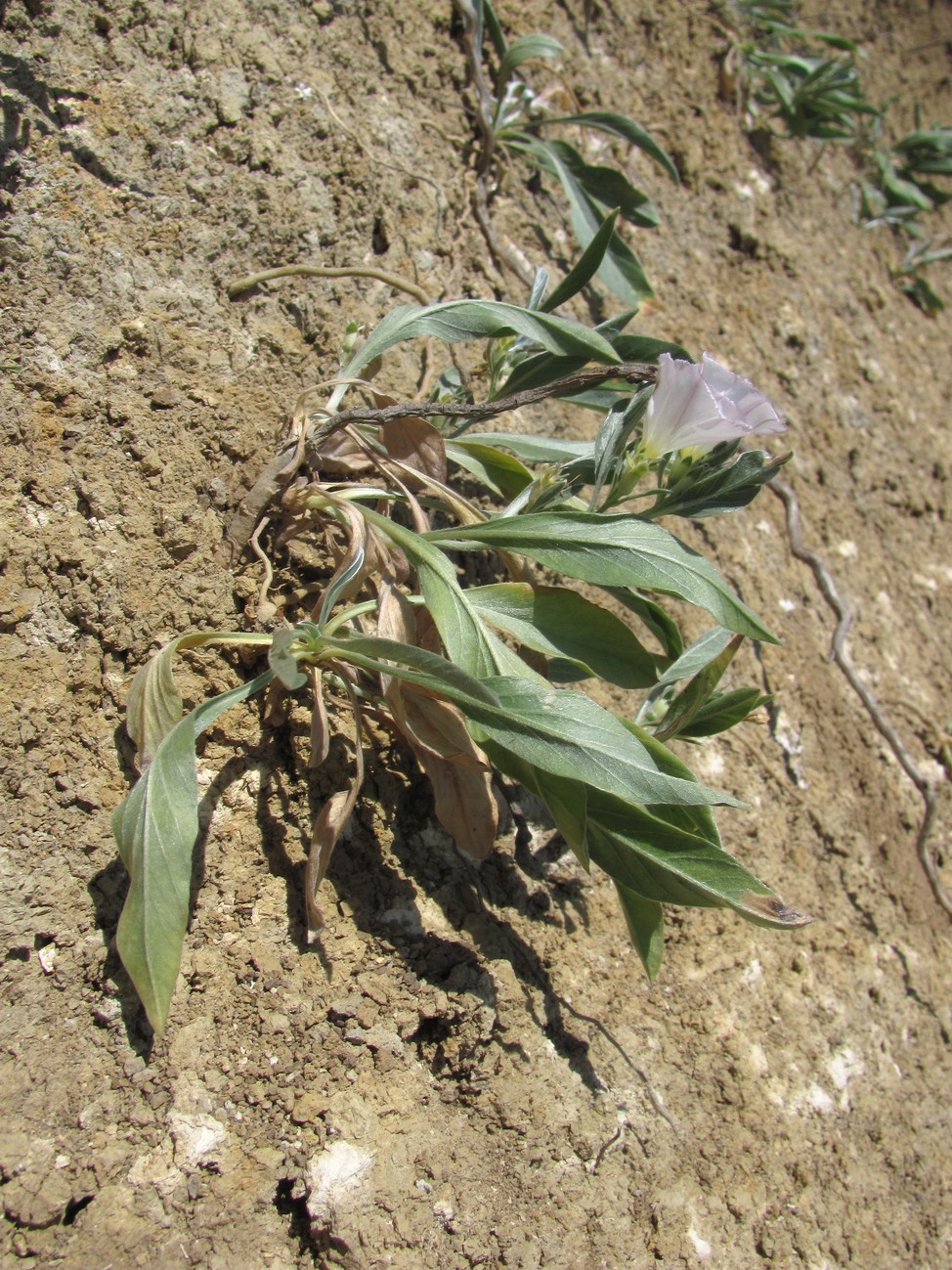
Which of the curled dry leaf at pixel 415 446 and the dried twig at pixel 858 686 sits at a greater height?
the curled dry leaf at pixel 415 446

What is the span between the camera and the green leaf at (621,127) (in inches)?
95.3

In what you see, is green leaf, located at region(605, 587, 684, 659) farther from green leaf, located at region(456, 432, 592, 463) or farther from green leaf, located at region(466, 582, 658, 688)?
green leaf, located at region(456, 432, 592, 463)

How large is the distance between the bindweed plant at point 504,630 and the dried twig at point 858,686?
977mm

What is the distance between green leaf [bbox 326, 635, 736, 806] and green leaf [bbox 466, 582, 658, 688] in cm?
19

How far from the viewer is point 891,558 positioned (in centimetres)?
295

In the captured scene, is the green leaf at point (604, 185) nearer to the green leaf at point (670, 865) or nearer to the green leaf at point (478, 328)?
the green leaf at point (478, 328)

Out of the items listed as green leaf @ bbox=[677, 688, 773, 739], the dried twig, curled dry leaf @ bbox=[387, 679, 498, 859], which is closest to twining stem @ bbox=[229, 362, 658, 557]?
curled dry leaf @ bbox=[387, 679, 498, 859]

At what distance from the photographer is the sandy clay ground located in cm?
121

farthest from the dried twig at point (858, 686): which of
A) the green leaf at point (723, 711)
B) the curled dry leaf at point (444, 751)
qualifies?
the curled dry leaf at point (444, 751)

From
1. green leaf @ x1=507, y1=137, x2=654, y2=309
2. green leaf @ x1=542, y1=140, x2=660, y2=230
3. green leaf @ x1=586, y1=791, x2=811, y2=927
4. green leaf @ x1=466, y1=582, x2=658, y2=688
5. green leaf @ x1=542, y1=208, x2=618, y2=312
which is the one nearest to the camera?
green leaf @ x1=586, y1=791, x2=811, y2=927

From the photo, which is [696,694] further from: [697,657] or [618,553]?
[618,553]

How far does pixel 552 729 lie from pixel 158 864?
0.52m

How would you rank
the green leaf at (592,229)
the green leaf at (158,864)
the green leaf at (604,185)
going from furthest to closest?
the green leaf at (604,185) < the green leaf at (592,229) < the green leaf at (158,864)

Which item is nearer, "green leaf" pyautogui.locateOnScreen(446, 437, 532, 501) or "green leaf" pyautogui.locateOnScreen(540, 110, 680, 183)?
"green leaf" pyautogui.locateOnScreen(446, 437, 532, 501)
